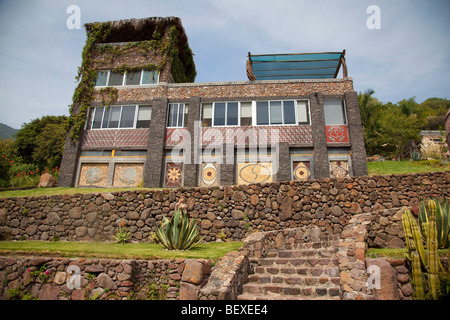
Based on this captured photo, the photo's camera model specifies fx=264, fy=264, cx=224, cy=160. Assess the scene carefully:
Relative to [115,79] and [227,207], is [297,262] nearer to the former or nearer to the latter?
[227,207]

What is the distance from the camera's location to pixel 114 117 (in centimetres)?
1847

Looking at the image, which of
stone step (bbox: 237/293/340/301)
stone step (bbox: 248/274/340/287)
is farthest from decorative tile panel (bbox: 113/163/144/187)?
stone step (bbox: 237/293/340/301)

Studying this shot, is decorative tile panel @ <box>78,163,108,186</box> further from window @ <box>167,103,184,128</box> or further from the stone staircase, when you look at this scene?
the stone staircase

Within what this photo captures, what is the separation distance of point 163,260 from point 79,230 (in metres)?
6.25

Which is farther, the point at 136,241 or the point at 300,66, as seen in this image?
Answer: the point at 300,66

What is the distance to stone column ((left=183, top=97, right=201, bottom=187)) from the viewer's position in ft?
54.7

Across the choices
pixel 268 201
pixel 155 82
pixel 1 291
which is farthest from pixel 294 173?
pixel 1 291

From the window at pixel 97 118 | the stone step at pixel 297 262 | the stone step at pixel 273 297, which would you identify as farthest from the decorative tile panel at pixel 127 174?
the stone step at pixel 273 297

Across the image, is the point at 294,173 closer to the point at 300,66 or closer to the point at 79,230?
the point at 300,66

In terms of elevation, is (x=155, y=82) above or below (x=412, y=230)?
above

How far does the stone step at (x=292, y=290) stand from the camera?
18.3 ft

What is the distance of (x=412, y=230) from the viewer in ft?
18.7
